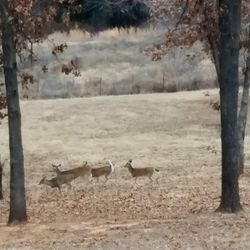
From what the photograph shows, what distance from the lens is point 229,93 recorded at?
12727 millimetres

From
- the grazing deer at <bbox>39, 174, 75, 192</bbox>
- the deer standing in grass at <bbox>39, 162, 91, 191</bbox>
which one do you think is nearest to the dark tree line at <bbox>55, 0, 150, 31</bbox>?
the deer standing in grass at <bbox>39, 162, 91, 191</bbox>

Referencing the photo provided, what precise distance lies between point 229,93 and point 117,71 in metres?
37.2

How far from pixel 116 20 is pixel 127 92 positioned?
20.5 meters

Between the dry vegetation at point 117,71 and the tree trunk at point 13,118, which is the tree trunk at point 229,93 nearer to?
the tree trunk at point 13,118

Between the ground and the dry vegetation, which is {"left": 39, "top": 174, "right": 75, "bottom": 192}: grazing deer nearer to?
the ground

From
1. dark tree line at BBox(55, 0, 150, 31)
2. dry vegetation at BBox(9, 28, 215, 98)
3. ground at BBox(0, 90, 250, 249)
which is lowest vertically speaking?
ground at BBox(0, 90, 250, 249)

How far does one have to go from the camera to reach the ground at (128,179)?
11047 millimetres

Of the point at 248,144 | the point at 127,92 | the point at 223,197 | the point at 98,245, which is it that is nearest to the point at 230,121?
the point at 223,197

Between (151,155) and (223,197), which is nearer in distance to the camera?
Answer: (223,197)

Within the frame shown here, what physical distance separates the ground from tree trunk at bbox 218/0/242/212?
50 centimetres

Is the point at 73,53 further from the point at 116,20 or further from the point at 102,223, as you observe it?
the point at 102,223

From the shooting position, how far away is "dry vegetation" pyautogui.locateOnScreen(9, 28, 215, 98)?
45188mm

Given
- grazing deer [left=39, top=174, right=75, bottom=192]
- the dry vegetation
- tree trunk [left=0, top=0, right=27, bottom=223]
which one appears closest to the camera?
tree trunk [left=0, top=0, right=27, bottom=223]

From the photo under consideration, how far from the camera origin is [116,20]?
2539 inches
